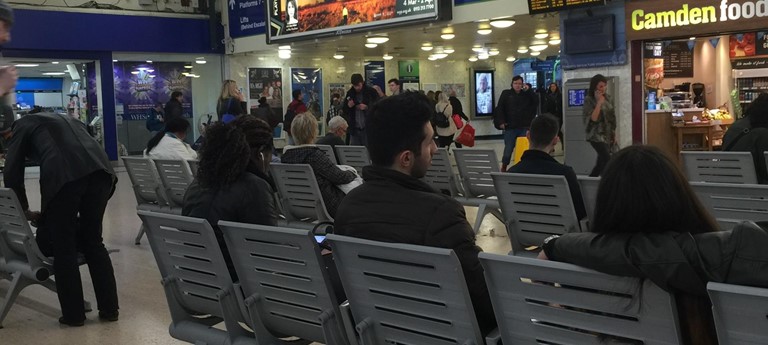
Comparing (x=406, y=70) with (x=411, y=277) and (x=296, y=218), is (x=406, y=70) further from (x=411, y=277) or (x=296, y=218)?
(x=411, y=277)

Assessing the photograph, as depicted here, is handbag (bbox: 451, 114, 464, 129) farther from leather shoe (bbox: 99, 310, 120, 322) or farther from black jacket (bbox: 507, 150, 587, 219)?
leather shoe (bbox: 99, 310, 120, 322)

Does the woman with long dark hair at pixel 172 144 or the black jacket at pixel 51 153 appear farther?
the woman with long dark hair at pixel 172 144

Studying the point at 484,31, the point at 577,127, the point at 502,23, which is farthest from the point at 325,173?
the point at 484,31

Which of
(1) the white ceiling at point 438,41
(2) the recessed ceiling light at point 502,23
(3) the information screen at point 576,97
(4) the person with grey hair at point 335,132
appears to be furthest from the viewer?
(1) the white ceiling at point 438,41

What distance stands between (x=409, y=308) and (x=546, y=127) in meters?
2.92

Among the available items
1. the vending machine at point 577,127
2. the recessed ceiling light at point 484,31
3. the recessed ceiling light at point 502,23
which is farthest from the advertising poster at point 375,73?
the vending machine at point 577,127

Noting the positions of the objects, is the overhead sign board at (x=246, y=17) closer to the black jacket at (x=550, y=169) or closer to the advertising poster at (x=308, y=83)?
the advertising poster at (x=308, y=83)

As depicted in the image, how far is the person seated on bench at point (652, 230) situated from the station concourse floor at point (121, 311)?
3.16m

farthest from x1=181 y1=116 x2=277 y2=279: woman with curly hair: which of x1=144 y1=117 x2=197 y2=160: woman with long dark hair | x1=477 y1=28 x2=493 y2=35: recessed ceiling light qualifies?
x1=477 y1=28 x2=493 y2=35: recessed ceiling light

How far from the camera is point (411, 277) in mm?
2320

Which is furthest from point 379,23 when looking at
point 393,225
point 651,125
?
point 393,225

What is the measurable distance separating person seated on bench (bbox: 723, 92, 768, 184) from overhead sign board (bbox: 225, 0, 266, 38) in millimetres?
13060

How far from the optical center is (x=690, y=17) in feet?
34.7

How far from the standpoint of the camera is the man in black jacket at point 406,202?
248 centimetres
